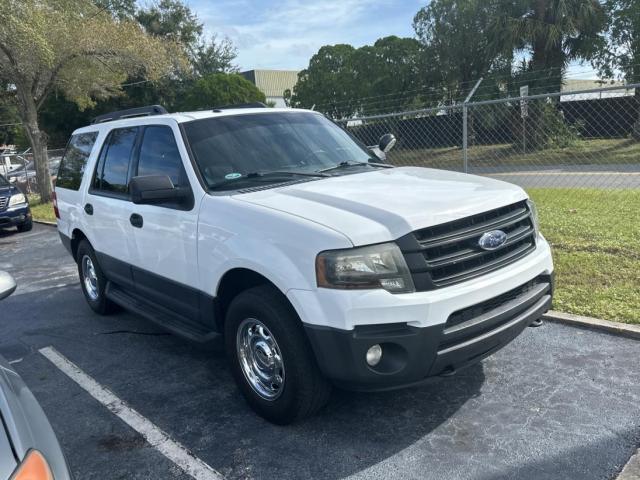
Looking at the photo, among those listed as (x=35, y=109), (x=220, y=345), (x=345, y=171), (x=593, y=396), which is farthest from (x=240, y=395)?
(x=35, y=109)

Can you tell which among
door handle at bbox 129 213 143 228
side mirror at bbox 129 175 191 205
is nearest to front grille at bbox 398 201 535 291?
side mirror at bbox 129 175 191 205

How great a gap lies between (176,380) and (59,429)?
35.0 inches

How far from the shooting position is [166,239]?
416cm

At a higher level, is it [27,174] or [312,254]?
[27,174]

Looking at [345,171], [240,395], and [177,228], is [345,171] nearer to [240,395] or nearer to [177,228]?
[177,228]

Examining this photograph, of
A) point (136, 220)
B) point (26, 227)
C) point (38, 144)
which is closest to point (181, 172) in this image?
point (136, 220)

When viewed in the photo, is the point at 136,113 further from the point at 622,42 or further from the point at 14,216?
the point at 622,42

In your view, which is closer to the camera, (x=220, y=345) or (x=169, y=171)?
(x=220, y=345)

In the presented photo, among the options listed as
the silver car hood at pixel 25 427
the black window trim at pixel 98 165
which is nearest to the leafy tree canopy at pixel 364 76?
the black window trim at pixel 98 165

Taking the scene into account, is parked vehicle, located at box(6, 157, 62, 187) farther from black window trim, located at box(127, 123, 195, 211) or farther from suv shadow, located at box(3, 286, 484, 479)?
suv shadow, located at box(3, 286, 484, 479)

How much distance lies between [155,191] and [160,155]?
0.73 metres

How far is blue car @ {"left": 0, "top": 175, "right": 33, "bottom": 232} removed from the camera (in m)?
12.6

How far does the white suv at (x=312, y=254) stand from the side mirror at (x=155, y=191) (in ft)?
0.04

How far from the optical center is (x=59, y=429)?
3.68 metres
